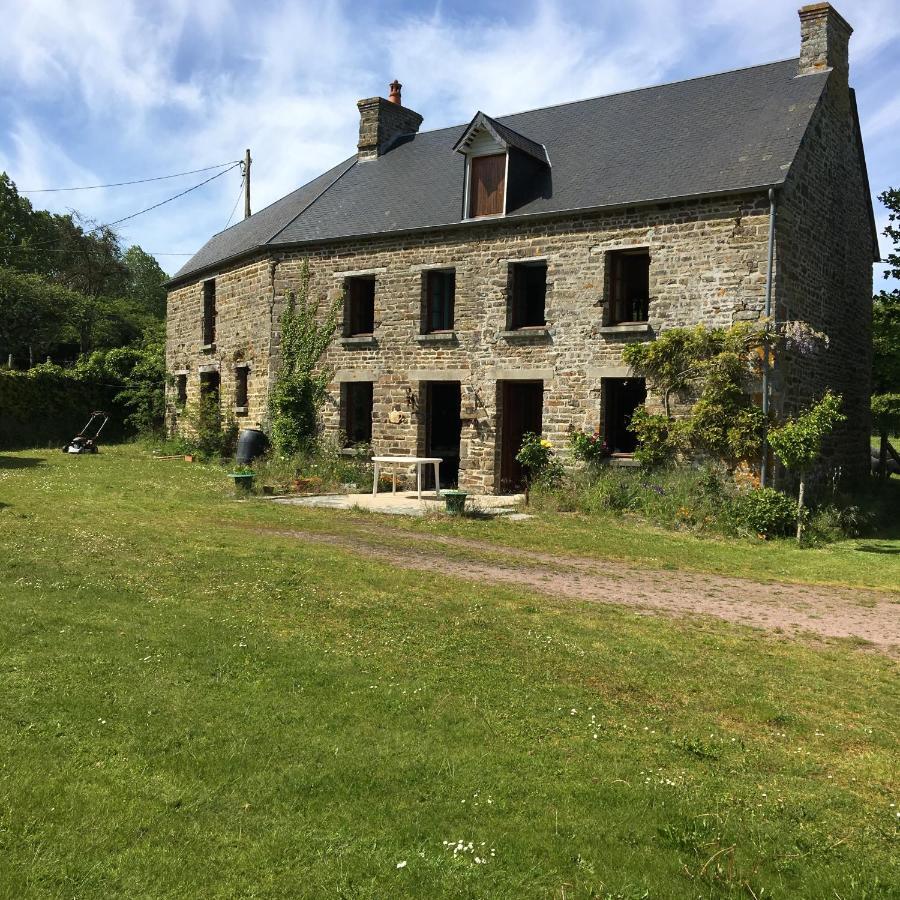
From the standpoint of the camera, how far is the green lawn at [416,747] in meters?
3.04

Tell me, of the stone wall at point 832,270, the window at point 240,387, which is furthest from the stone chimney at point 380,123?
the stone wall at point 832,270

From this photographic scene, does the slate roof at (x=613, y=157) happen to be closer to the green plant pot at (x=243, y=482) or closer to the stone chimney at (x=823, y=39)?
the stone chimney at (x=823, y=39)

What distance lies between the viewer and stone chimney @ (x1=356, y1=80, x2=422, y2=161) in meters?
21.6

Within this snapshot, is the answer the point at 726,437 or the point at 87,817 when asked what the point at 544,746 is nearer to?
the point at 87,817

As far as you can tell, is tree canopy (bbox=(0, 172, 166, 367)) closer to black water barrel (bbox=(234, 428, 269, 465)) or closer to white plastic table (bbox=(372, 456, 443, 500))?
black water barrel (bbox=(234, 428, 269, 465))

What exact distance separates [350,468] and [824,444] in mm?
9778

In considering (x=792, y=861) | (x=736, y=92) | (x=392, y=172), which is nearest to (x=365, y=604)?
(x=792, y=861)

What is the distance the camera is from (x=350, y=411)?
740 inches

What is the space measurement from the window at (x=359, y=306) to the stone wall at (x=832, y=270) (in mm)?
9045

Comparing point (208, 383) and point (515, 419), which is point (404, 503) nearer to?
point (515, 419)

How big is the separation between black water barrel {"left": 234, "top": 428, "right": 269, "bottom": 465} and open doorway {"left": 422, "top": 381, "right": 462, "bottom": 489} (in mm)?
4278

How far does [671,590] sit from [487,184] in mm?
11108

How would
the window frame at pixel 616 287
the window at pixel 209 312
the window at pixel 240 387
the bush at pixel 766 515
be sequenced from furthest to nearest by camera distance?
the window at pixel 209 312, the window at pixel 240 387, the window frame at pixel 616 287, the bush at pixel 766 515

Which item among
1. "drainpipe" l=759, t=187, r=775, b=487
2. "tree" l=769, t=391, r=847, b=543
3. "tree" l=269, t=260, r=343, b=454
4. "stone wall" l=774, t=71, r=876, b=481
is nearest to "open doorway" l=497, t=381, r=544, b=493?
"drainpipe" l=759, t=187, r=775, b=487
